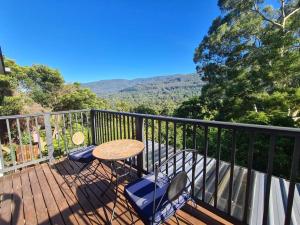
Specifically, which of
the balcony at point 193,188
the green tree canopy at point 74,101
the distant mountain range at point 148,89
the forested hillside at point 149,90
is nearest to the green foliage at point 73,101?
the green tree canopy at point 74,101

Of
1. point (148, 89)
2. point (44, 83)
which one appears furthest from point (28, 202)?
point (148, 89)

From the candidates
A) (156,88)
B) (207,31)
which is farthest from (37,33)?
(156,88)

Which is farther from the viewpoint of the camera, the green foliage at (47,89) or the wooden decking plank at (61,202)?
the green foliage at (47,89)

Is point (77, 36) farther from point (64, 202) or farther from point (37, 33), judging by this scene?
point (64, 202)

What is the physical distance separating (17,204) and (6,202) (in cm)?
21

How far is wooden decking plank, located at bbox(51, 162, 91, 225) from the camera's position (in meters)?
1.94

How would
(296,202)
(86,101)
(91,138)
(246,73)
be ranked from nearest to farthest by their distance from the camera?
1. (296,202)
2. (91,138)
3. (246,73)
4. (86,101)

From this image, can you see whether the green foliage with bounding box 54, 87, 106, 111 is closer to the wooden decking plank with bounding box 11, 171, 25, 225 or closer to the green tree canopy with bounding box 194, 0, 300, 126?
the green tree canopy with bounding box 194, 0, 300, 126

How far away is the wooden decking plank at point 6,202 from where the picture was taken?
6.53 feet

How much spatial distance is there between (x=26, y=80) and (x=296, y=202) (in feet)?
59.3

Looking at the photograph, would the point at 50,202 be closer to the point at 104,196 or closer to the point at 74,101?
the point at 104,196

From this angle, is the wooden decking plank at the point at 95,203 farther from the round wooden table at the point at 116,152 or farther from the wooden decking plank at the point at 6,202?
the wooden decking plank at the point at 6,202

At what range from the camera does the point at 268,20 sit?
9578 mm

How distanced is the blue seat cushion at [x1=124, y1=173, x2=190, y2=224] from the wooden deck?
1.56 feet
